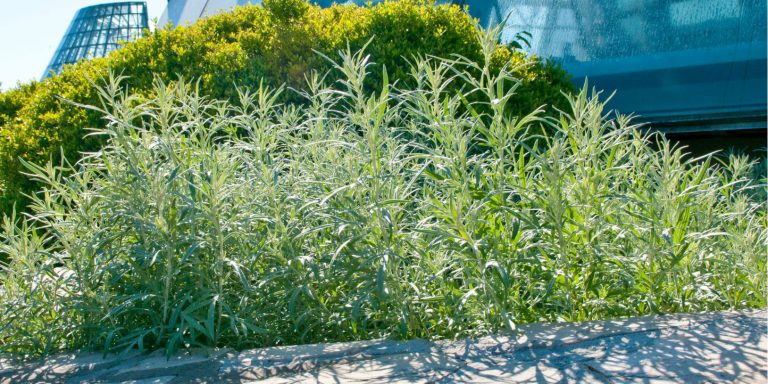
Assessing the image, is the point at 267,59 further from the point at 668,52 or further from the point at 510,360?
the point at 668,52

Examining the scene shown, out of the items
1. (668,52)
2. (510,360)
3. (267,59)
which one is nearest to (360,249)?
(510,360)

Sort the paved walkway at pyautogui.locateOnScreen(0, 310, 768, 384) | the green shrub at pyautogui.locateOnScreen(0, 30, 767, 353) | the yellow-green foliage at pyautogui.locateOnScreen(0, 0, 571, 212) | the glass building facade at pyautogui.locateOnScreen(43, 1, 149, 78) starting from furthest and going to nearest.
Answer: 1. the glass building facade at pyautogui.locateOnScreen(43, 1, 149, 78)
2. the yellow-green foliage at pyautogui.locateOnScreen(0, 0, 571, 212)
3. the green shrub at pyautogui.locateOnScreen(0, 30, 767, 353)
4. the paved walkway at pyautogui.locateOnScreen(0, 310, 768, 384)

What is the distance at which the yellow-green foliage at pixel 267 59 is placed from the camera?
20.3 feet

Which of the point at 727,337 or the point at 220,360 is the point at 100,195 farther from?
the point at 727,337

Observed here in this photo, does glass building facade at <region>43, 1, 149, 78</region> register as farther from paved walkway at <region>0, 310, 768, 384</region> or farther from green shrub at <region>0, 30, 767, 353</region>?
paved walkway at <region>0, 310, 768, 384</region>

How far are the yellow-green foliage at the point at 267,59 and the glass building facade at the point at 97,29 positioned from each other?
39.4 metres

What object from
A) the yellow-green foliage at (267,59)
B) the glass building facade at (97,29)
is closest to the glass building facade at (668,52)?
the yellow-green foliage at (267,59)

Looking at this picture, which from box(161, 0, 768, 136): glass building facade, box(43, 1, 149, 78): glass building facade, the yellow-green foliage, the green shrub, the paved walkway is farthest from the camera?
box(43, 1, 149, 78): glass building facade

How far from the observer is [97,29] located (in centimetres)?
4509

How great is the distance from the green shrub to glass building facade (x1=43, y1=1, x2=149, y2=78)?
142 feet

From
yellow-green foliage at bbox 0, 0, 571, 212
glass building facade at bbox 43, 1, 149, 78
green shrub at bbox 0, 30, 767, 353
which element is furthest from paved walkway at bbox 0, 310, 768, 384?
glass building facade at bbox 43, 1, 149, 78

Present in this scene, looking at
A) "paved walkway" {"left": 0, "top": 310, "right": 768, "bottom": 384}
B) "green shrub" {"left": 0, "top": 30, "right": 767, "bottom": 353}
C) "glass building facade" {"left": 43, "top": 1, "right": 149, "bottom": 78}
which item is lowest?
"paved walkway" {"left": 0, "top": 310, "right": 768, "bottom": 384}

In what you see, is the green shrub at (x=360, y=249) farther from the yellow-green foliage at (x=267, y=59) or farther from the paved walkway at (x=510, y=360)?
the yellow-green foliage at (x=267, y=59)

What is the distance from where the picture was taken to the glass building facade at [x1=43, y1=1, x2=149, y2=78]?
144ft
